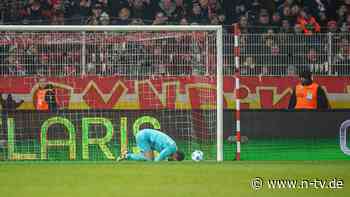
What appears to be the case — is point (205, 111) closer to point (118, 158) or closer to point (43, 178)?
point (118, 158)

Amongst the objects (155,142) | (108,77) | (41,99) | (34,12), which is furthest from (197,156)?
(34,12)

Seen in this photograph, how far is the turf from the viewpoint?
40.9ft

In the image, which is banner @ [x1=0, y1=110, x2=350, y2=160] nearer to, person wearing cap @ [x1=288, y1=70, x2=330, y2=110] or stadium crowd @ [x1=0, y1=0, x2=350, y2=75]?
stadium crowd @ [x1=0, y1=0, x2=350, y2=75]

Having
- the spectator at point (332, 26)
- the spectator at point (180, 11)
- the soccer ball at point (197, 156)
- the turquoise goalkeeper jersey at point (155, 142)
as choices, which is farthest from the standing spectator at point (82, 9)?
the soccer ball at point (197, 156)

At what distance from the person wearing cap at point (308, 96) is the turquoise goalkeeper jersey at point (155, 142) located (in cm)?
444

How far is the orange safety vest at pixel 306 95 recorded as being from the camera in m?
22.2

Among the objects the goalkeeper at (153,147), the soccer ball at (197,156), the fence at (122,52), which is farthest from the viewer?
the fence at (122,52)

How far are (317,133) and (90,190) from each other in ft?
29.7

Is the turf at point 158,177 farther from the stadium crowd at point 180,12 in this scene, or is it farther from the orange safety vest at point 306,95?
the stadium crowd at point 180,12

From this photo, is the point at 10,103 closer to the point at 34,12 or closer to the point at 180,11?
the point at 34,12

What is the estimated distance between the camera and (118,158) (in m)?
18.7

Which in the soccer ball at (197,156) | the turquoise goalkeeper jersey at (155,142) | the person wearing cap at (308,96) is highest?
the person wearing cap at (308,96)

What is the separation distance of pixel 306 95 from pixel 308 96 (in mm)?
52

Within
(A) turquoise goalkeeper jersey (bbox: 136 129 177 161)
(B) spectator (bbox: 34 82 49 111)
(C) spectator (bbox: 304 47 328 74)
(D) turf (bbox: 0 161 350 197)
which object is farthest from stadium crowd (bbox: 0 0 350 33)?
(D) turf (bbox: 0 161 350 197)
